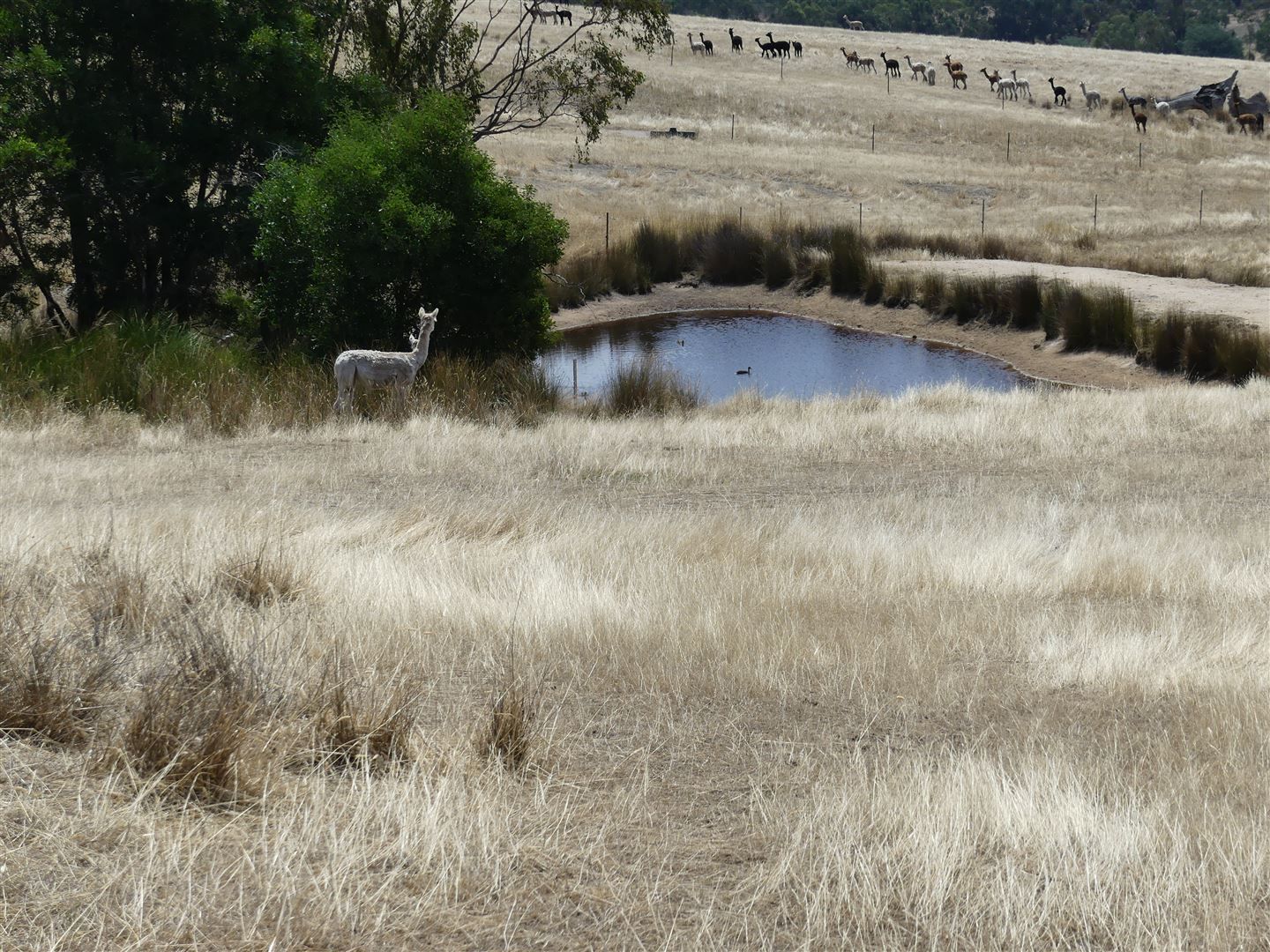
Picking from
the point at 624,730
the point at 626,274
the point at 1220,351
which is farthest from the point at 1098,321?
the point at 624,730

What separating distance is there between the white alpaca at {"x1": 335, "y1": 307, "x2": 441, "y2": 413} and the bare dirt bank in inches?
535

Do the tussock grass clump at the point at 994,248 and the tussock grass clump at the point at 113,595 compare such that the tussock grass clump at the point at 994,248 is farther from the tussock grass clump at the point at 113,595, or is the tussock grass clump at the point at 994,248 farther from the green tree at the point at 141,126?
the tussock grass clump at the point at 113,595


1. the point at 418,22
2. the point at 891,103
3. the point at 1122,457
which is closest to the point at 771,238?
the point at 418,22

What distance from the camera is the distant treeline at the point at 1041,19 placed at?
426 feet

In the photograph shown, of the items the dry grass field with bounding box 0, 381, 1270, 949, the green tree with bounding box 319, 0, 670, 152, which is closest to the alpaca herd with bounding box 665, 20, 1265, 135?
the green tree with bounding box 319, 0, 670, 152

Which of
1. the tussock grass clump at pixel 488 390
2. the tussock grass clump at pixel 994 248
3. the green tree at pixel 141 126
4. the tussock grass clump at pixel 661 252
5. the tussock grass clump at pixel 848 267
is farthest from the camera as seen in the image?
the tussock grass clump at pixel 994 248

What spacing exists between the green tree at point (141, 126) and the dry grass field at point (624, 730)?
10.2 metres

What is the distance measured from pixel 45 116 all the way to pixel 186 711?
1598 centimetres

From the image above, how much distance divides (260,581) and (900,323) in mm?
24744

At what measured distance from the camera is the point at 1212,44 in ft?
423

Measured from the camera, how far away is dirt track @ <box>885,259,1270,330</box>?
24.8 meters

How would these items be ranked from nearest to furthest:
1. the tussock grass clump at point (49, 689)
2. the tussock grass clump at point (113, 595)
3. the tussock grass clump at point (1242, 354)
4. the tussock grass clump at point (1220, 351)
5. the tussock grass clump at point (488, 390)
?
the tussock grass clump at point (49, 689)
the tussock grass clump at point (113, 595)
the tussock grass clump at point (488, 390)
the tussock grass clump at point (1242, 354)
the tussock grass clump at point (1220, 351)

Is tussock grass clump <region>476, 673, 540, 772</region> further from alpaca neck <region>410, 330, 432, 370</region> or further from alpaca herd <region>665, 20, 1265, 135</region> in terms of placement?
alpaca herd <region>665, 20, 1265, 135</region>

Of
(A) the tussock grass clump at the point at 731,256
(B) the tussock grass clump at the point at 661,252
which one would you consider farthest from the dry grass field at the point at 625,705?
(A) the tussock grass clump at the point at 731,256
